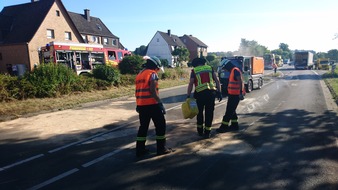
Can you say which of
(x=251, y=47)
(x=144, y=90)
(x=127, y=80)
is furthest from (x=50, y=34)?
(x=251, y=47)

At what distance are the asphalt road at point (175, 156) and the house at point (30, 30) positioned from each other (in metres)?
21.1

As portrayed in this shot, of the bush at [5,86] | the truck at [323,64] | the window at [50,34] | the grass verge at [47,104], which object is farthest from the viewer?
the truck at [323,64]

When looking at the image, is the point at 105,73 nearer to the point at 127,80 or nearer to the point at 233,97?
the point at 127,80

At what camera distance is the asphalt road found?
3.96 meters

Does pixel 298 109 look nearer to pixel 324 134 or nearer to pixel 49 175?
pixel 324 134

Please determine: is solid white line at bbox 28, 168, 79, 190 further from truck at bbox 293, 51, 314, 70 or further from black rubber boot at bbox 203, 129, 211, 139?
truck at bbox 293, 51, 314, 70

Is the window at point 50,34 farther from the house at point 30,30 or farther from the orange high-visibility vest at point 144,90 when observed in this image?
the orange high-visibility vest at point 144,90

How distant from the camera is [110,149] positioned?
5.54m

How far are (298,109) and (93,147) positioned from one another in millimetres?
7845

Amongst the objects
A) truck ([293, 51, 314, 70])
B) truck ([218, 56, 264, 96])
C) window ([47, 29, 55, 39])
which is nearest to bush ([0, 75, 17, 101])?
truck ([218, 56, 264, 96])

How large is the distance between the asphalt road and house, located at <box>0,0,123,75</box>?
2115cm

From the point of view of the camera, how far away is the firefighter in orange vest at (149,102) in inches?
194

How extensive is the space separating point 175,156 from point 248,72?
39.0 feet

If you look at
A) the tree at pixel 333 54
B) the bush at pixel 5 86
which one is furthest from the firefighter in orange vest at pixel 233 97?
the tree at pixel 333 54
